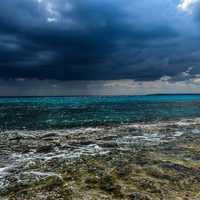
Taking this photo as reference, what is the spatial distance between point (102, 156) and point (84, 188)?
6.38m

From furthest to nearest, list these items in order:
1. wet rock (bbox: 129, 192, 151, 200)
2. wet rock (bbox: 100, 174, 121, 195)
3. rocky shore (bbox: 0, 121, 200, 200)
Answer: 1. wet rock (bbox: 100, 174, 121, 195)
2. rocky shore (bbox: 0, 121, 200, 200)
3. wet rock (bbox: 129, 192, 151, 200)

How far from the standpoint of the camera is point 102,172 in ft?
45.2

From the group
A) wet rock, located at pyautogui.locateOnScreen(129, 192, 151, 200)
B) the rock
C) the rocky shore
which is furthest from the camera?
the rock

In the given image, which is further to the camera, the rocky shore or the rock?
the rock

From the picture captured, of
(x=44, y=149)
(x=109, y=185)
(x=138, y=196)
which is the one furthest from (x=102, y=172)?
(x=44, y=149)

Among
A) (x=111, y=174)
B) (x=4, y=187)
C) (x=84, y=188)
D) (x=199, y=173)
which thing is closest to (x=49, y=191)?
(x=84, y=188)

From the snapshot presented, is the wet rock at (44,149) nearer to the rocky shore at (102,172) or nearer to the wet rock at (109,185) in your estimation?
the rocky shore at (102,172)

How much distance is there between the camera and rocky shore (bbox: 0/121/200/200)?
10.9 m

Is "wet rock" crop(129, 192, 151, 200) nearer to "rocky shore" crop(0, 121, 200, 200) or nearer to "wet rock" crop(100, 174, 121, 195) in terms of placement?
"rocky shore" crop(0, 121, 200, 200)

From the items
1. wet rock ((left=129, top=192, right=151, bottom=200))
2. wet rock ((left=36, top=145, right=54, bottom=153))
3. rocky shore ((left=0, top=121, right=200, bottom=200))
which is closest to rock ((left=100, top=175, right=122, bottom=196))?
rocky shore ((left=0, top=121, right=200, bottom=200))

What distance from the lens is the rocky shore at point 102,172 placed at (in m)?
10.9

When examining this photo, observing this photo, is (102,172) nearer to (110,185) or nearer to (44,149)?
(110,185)

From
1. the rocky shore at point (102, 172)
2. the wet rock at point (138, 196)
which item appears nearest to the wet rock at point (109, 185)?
the rocky shore at point (102, 172)

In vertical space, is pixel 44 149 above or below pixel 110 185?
below
